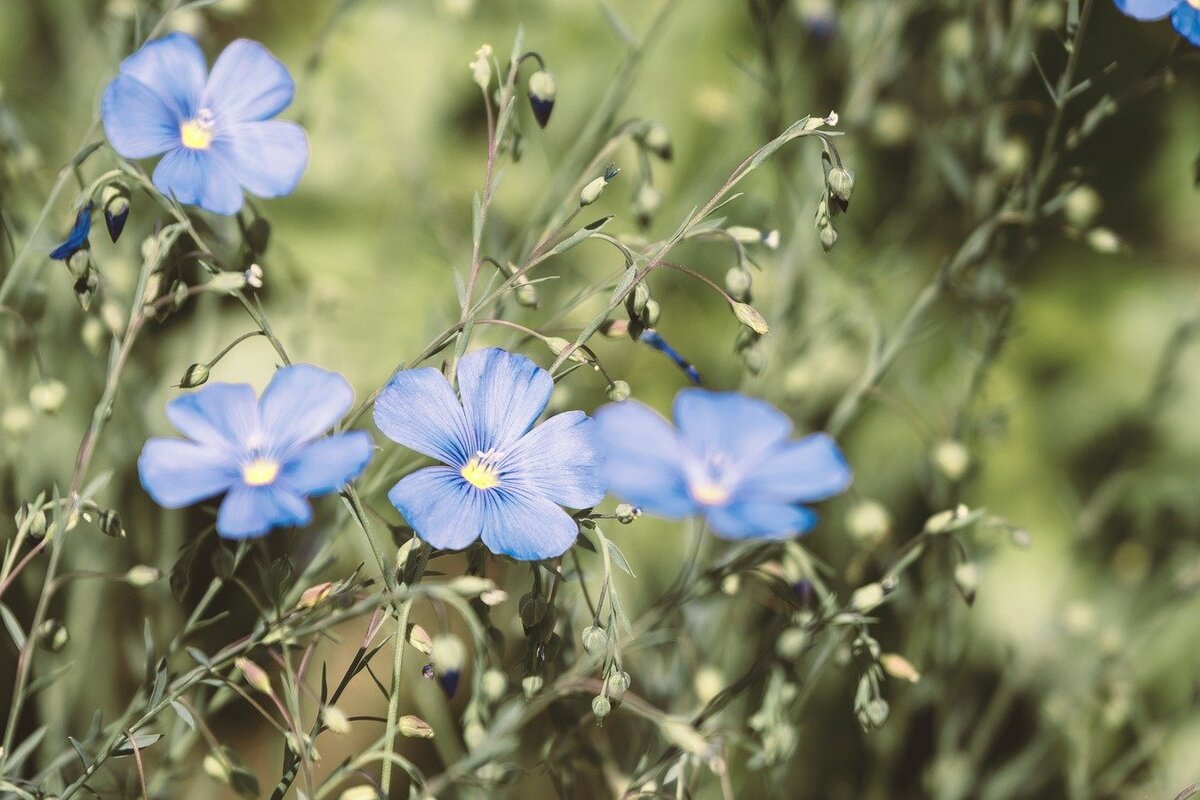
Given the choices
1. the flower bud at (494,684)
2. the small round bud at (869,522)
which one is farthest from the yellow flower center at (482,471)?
the small round bud at (869,522)

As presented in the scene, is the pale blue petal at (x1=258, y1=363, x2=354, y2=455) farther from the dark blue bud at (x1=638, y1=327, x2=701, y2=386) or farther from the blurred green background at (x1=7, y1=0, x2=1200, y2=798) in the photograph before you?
the blurred green background at (x1=7, y1=0, x2=1200, y2=798)

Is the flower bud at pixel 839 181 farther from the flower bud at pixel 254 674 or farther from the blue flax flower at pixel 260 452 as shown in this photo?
the flower bud at pixel 254 674

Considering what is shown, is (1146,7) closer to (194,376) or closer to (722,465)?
(722,465)

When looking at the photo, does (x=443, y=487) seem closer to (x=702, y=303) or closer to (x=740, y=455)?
(x=740, y=455)

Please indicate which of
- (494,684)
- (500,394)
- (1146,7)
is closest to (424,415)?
(500,394)

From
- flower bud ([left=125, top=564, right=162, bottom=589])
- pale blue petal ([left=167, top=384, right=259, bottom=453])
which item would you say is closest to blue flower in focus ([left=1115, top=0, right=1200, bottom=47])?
pale blue petal ([left=167, top=384, right=259, bottom=453])

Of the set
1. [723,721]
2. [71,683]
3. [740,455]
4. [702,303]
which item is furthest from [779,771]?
[702,303]

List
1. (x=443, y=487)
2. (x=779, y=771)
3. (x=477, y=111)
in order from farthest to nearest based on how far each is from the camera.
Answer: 1. (x=477, y=111)
2. (x=779, y=771)
3. (x=443, y=487)
